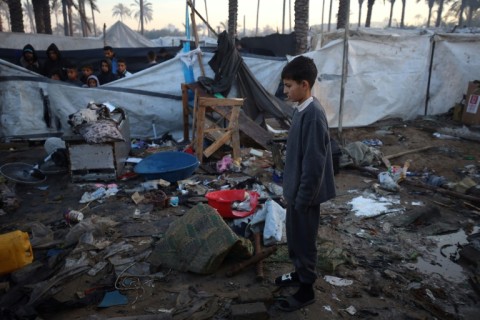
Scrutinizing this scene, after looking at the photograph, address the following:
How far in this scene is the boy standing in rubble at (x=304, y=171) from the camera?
2.38 meters

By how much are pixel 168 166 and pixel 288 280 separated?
313 centimetres

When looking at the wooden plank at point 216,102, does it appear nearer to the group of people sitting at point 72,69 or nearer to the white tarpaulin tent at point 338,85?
the white tarpaulin tent at point 338,85

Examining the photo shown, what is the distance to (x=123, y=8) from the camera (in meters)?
113

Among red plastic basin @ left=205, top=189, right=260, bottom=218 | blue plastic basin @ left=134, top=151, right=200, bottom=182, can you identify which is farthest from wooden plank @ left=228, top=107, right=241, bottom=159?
red plastic basin @ left=205, top=189, right=260, bottom=218

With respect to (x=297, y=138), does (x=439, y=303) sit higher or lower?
lower

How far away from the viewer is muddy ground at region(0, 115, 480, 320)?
9.12ft

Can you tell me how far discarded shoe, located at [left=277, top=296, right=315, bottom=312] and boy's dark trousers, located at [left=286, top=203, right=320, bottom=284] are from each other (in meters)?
0.17

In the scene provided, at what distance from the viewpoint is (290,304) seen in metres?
2.73

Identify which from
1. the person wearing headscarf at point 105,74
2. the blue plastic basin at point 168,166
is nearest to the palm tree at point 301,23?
the person wearing headscarf at point 105,74

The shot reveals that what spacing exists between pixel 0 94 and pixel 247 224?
6.46m

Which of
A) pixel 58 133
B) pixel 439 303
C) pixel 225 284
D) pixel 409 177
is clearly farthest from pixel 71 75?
pixel 439 303

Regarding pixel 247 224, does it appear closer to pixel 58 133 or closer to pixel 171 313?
pixel 171 313

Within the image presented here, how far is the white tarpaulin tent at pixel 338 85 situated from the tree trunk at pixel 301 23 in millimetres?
3090

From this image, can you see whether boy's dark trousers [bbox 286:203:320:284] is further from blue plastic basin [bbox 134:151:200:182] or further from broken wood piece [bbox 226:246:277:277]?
blue plastic basin [bbox 134:151:200:182]
